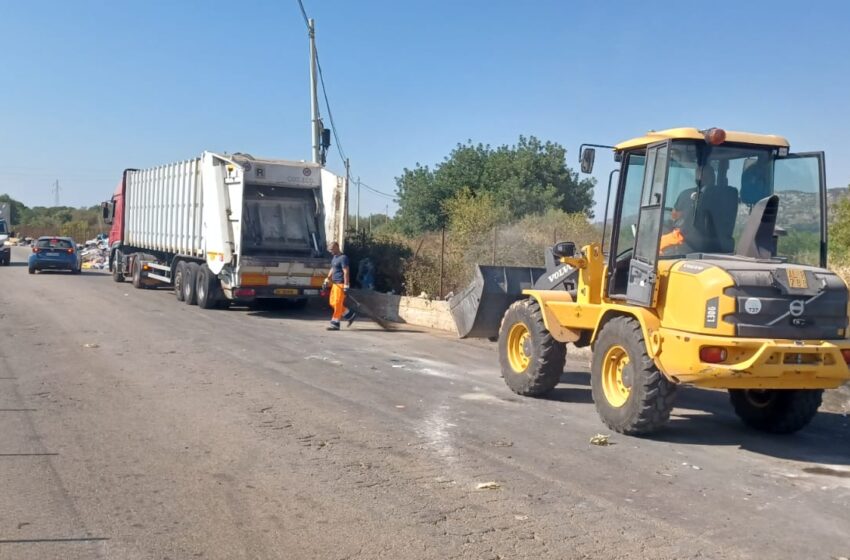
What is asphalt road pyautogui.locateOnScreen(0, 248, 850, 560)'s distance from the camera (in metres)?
5.13

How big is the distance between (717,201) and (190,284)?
47.6ft

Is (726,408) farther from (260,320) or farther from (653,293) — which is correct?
(260,320)

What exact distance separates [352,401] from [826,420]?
500 centimetres

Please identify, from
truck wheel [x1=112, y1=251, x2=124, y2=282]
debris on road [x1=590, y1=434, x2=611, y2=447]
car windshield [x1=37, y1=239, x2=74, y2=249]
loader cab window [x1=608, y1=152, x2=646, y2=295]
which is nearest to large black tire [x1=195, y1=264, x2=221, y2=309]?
truck wheel [x1=112, y1=251, x2=124, y2=282]

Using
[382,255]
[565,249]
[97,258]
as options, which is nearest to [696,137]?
[565,249]

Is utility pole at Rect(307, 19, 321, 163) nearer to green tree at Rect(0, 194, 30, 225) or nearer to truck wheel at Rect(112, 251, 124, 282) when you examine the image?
truck wheel at Rect(112, 251, 124, 282)

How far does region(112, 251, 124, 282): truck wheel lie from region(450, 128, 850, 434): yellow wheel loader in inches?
821

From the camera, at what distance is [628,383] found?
7910 millimetres

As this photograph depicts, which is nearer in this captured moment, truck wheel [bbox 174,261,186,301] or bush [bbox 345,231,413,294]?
bush [bbox 345,231,413,294]

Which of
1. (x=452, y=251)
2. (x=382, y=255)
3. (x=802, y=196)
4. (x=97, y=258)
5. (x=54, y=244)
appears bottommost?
(x=97, y=258)

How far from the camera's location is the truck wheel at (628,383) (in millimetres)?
7551

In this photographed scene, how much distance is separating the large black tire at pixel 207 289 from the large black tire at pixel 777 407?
12.6 m

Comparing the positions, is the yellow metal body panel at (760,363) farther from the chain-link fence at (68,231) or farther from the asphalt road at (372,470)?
the chain-link fence at (68,231)

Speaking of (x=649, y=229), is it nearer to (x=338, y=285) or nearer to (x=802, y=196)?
(x=802, y=196)
